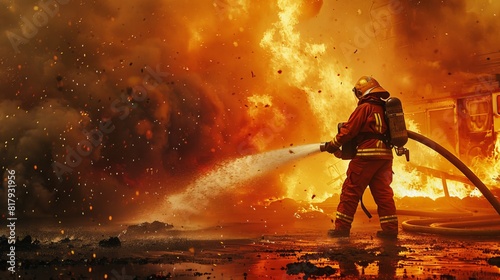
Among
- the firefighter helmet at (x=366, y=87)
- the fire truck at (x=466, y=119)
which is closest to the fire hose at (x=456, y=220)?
the firefighter helmet at (x=366, y=87)

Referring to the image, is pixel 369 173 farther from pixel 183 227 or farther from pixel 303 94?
pixel 303 94

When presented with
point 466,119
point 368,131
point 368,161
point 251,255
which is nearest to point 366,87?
point 368,131

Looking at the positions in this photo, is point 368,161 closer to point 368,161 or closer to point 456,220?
point 368,161

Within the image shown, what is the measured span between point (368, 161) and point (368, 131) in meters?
0.35

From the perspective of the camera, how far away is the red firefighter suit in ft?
21.9

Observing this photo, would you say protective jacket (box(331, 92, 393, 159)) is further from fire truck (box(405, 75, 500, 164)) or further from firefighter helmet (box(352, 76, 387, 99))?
fire truck (box(405, 75, 500, 164))

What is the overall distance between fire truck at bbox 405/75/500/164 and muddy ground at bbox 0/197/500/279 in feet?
38.7

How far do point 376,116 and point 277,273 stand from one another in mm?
3135

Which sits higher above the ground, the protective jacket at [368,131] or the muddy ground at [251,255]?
the protective jacket at [368,131]

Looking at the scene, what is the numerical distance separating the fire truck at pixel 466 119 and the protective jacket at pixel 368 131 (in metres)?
11.8

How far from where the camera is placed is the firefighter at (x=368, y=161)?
669 cm

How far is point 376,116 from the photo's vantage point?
6730mm

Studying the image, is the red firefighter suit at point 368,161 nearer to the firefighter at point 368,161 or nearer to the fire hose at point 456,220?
the firefighter at point 368,161

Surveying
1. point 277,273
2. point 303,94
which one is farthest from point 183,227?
point 303,94
